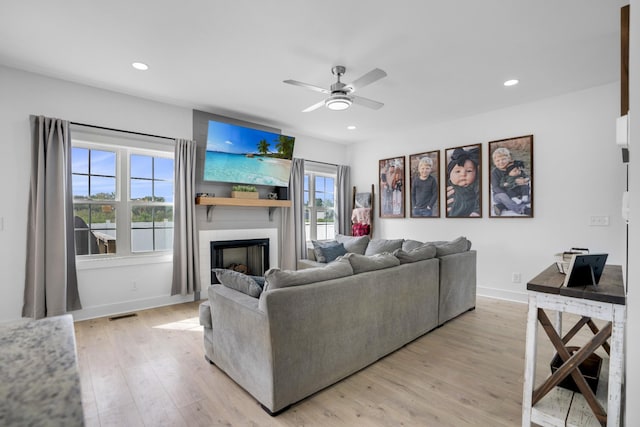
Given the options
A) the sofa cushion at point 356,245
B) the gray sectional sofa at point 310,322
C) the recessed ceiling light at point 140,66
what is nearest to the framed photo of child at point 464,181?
the sofa cushion at point 356,245

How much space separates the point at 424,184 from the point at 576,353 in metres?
3.99

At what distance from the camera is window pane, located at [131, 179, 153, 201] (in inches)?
160

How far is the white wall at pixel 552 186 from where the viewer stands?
3629 millimetres

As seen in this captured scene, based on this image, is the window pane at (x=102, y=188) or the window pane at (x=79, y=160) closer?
the window pane at (x=79, y=160)

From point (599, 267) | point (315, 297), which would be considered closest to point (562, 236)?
point (599, 267)

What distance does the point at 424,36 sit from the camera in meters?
2.66

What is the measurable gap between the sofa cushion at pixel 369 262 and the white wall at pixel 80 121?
2.86 meters

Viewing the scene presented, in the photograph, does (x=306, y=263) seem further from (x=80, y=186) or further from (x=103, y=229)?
(x=80, y=186)

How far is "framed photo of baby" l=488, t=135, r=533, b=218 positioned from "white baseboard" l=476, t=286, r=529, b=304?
1058 millimetres

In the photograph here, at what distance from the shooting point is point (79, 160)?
370cm

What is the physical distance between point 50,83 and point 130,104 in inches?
30.2

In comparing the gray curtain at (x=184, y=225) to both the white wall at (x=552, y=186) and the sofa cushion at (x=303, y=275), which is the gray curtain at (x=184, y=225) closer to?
the sofa cushion at (x=303, y=275)

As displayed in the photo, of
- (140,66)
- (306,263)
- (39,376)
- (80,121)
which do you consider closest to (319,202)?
(306,263)

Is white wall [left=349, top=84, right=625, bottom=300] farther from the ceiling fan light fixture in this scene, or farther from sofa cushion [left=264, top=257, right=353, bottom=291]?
sofa cushion [left=264, top=257, right=353, bottom=291]
